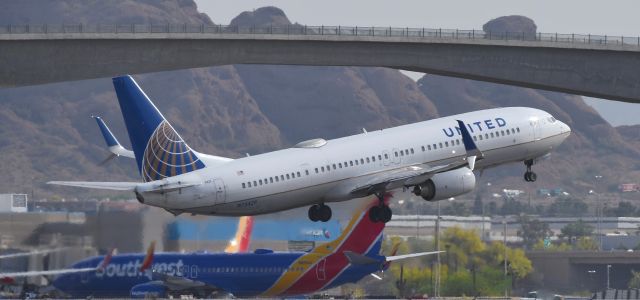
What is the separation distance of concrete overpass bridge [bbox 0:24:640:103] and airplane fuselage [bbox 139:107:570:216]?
9.47 metres

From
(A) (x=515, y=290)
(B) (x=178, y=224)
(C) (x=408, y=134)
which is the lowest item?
(A) (x=515, y=290)

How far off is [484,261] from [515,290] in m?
4.57

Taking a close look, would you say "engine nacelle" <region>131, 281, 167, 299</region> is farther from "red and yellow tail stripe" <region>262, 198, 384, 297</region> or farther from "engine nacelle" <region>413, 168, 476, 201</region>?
"engine nacelle" <region>413, 168, 476, 201</region>

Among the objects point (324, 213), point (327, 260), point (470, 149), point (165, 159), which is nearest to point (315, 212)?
point (324, 213)

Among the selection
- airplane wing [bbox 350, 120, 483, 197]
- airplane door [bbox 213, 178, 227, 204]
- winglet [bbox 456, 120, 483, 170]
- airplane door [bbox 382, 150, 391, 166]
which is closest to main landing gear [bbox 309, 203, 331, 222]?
airplane wing [bbox 350, 120, 483, 197]

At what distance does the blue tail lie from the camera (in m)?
81.1

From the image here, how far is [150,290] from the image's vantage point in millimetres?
99625

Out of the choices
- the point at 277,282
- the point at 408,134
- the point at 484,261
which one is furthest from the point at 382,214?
the point at 484,261

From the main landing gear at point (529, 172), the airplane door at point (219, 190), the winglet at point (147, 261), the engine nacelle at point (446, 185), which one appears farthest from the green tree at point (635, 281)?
the airplane door at point (219, 190)

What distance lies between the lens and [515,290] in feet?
503

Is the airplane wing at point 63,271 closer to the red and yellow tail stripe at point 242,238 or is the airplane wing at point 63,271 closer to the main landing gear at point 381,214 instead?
the red and yellow tail stripe at point 242,238

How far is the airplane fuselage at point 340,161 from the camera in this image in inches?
3120

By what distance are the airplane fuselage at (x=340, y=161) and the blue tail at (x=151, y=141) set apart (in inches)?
53.2

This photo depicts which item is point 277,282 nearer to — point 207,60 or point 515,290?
point 207,60
